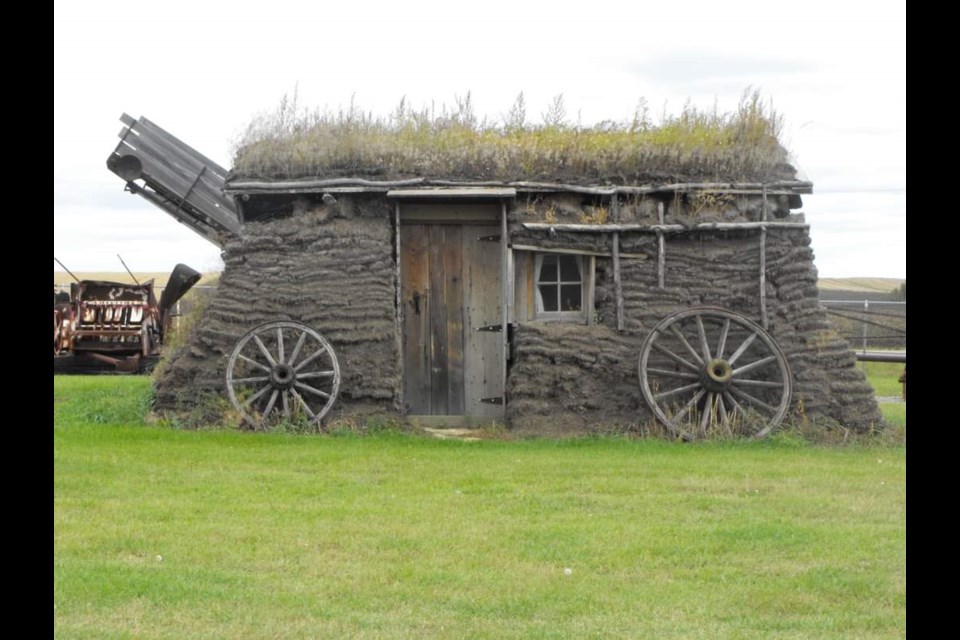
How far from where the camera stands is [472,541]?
744 cm

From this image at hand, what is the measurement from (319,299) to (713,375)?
453 centimetres

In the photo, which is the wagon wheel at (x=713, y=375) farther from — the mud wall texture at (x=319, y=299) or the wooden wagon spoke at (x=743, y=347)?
the mud wall texture at (x=319, y=299)

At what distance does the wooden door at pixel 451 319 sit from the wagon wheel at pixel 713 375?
1.99 m

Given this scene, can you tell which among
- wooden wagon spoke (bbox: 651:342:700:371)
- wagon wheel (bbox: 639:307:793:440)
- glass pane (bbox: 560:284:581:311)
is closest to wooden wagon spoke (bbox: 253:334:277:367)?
glass pane (bbox: 560:284:581:311)

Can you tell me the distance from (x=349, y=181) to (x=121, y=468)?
180 inches

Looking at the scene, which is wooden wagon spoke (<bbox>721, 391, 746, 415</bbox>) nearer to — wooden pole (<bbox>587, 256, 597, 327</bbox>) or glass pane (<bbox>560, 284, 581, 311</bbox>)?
wooden pole (<bbox>587, 256, 597, 327</bbox>)

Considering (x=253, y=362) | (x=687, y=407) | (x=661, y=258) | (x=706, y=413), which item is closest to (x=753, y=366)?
(x=706, y=413)

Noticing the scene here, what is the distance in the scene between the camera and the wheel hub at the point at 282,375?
1307 cm

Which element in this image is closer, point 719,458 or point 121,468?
point 121,468

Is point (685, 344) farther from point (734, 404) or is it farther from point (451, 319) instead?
point (451, 319)

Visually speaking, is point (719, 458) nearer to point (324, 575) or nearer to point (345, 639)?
point (324, 575)
